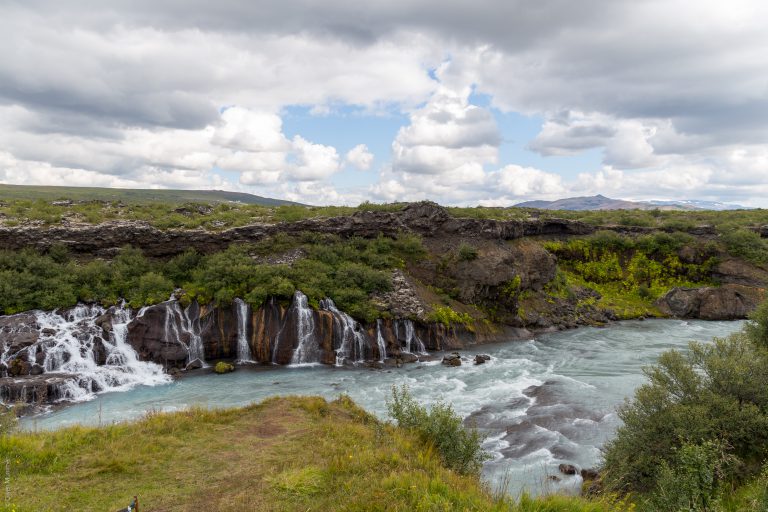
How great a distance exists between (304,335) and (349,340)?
341 cm

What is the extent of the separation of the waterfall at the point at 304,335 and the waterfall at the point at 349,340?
1.50m

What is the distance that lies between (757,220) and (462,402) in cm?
7132

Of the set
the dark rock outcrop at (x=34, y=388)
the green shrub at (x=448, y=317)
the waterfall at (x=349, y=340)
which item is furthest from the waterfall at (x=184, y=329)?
the green shrub at (x=448, y=317)

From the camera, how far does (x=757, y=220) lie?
2689 inches

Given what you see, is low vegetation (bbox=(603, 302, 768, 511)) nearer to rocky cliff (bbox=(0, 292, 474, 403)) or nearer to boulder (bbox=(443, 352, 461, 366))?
boulder (bbox=(443, 352, 461, 366))

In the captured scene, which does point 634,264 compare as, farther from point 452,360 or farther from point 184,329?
point 184,329

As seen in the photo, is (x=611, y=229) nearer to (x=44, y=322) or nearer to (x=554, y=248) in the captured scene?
(x=554, y=248)

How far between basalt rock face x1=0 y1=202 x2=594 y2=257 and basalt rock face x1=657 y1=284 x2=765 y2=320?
722 inches

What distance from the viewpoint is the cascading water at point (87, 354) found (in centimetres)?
2616

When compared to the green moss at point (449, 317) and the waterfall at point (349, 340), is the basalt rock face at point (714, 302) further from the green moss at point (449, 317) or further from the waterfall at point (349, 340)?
the waterfall at point (349, 340)

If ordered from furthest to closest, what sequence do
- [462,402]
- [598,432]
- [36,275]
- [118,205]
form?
[118,205], [36,275], [462,402], [598,432]

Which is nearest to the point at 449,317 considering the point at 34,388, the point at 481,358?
the point at 481,358

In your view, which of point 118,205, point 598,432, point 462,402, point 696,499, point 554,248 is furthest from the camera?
point 554,248

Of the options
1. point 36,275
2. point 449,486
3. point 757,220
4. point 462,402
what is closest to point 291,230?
point 36,275
